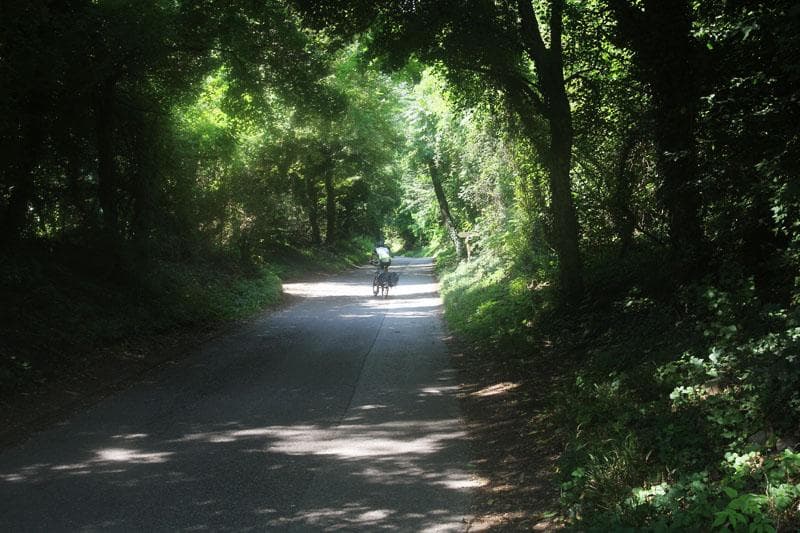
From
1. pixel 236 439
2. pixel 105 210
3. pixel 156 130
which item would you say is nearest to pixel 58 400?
pixel 236 439

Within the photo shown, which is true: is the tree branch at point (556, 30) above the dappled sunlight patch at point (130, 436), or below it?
above

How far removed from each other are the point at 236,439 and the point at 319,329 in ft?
28.2

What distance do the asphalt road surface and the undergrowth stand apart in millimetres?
1291

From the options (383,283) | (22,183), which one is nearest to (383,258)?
(383,283)

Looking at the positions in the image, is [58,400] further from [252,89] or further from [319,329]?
[252,89]

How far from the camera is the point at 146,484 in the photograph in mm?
5820

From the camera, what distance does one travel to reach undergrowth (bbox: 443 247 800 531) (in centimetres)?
402

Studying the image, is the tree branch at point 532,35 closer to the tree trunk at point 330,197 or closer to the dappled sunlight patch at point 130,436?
the dappled sunlight patch at point 130,436

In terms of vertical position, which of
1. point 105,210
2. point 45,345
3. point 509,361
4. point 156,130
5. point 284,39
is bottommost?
point 509,361

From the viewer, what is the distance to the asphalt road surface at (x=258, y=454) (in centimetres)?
520

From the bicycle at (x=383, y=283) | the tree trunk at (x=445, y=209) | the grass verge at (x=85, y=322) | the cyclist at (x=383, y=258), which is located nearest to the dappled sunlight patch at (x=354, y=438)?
the grass verge at (x=85, y=322)

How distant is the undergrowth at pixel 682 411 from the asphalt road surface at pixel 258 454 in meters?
1.29

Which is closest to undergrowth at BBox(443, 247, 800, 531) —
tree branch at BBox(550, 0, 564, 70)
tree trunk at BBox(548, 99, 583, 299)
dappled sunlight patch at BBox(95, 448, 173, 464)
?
tree trunk at BBox(548, 99, 583, 299)

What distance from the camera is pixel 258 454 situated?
22.0 ft
